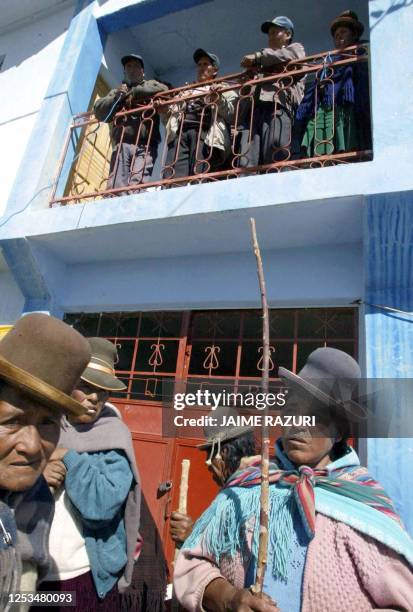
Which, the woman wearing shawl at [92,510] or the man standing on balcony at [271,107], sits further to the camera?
the man standing on balcony at [271,107]

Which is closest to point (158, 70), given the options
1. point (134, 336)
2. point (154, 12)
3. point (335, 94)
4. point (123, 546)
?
point (154, 12)

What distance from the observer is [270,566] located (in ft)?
4.05

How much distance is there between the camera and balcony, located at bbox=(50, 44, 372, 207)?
10.4 ft

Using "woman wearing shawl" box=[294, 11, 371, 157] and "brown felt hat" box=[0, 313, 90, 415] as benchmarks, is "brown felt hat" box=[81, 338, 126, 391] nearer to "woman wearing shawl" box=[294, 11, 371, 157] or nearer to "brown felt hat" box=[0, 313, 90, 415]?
"brown felt hat" box=[0, 313, 90, 415]

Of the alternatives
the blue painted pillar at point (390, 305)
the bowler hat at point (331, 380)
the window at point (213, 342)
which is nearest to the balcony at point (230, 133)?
the blue painted pillar at point (390, 305)

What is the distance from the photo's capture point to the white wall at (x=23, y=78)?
4816mm

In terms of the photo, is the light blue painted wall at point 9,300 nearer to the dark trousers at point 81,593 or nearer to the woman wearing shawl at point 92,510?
the woman wearing shawl at point 92,510

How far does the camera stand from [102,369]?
6.94 ft

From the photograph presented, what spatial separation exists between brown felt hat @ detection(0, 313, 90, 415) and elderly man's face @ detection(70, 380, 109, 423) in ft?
3.00

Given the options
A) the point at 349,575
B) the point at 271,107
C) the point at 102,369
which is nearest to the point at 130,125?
the point at 271,107

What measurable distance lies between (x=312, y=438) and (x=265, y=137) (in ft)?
9.16

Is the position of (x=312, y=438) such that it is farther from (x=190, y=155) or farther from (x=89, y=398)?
(x=190, y=155)

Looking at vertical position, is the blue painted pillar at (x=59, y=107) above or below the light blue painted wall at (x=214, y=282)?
above

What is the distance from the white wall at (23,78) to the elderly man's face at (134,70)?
4.66 ft
